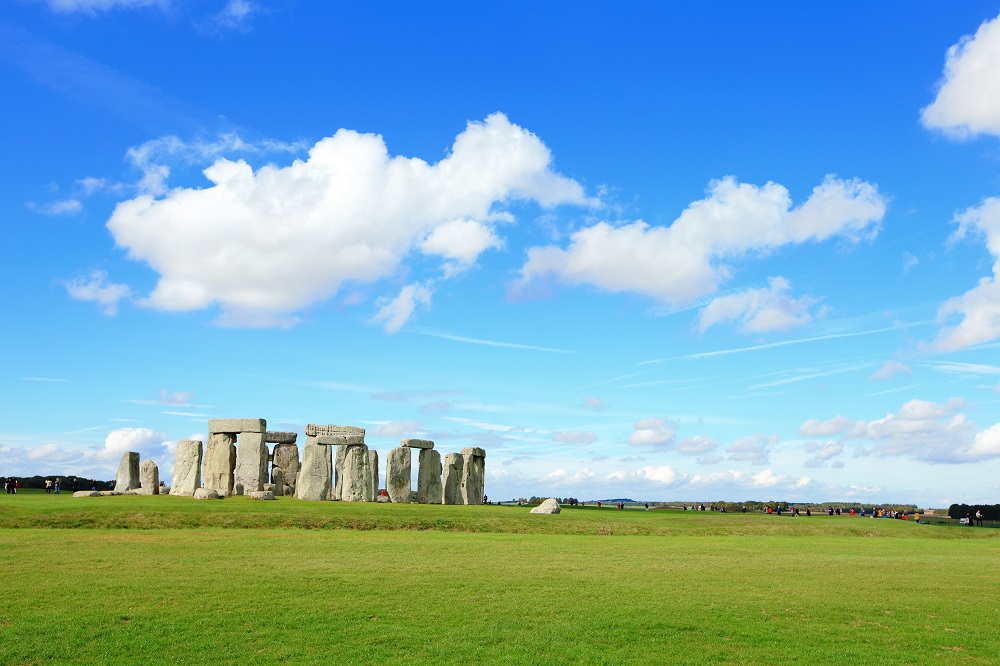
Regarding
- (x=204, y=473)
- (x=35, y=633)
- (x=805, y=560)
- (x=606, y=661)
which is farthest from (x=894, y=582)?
(x=204, y=473)

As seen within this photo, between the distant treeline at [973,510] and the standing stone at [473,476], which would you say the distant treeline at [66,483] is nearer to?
the standing stone at [473,476]

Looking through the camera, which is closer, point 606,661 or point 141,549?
point 606,661

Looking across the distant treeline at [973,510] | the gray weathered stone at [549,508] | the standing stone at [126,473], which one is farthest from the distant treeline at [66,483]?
the distant treeline at [973,510]

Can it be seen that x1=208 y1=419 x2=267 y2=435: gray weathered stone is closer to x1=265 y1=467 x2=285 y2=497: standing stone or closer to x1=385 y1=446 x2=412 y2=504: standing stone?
x1=265 y1=467 x2=285 y2=497: standing stone

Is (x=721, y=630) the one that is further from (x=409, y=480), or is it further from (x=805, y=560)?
(x=409, y=480)

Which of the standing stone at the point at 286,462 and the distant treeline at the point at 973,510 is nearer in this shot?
the standing stone at the point at 286,462

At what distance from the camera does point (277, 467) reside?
144 feet

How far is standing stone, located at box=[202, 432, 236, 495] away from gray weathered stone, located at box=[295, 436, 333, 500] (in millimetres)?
3338

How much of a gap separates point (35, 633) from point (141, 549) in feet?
28.5

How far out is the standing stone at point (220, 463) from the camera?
40375mm

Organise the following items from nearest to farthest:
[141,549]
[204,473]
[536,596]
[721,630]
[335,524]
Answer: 1. [721,630]
2. [536,596]
3. [141,549]
4. [335,524]
5. [204,473]

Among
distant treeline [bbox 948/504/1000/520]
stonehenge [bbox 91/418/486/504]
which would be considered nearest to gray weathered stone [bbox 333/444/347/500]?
stonehenge [bbox 91/418/486/504]

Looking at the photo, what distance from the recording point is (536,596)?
15.3 meters

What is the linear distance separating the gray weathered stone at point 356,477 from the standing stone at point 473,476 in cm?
636
